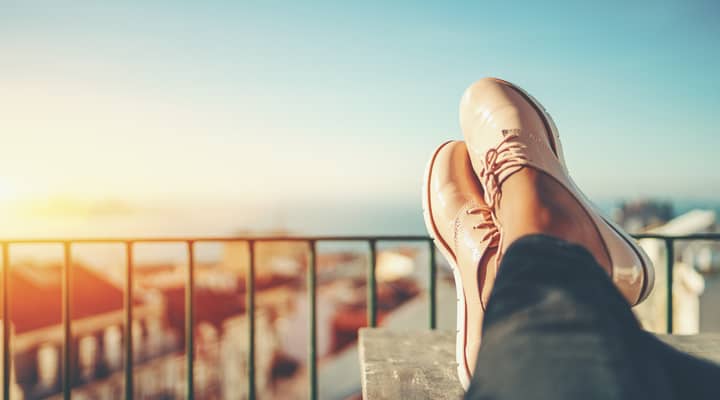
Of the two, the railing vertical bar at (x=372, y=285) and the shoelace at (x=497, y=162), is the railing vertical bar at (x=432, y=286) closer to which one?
the railing vertical bar at (x=372, y=285)

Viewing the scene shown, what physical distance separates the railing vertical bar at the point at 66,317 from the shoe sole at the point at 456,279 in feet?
4.31

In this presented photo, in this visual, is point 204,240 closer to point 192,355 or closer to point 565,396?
point 192,355

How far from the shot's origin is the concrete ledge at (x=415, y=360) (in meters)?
1.09

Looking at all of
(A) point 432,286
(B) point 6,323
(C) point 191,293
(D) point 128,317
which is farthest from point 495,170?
(B) point 6,323

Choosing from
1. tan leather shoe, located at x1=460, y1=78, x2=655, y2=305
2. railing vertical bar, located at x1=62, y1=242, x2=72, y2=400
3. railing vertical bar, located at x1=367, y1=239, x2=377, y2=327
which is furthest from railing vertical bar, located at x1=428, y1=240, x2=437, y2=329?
railing vertical bar, located at x1=62, y1=242, x2=72, y2=400

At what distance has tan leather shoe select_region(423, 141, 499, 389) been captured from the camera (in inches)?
47.9

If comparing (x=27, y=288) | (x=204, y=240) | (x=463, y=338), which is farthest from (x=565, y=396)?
(x=27, y=288)

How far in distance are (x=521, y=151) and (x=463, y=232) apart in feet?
0.91

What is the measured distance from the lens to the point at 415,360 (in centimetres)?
130

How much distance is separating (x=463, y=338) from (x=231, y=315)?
26756 millimetres

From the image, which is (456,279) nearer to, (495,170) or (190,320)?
(495,170)

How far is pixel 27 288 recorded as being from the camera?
1786 centimetres

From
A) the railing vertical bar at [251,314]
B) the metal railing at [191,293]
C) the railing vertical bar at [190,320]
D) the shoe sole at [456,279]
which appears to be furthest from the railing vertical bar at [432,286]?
the railing vertical bar at [190,320]

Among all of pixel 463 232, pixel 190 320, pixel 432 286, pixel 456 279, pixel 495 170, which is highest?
pixel 495 170
